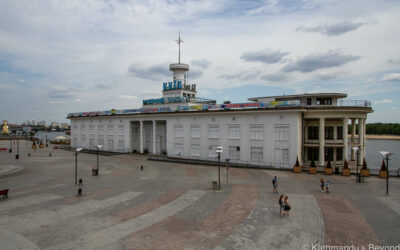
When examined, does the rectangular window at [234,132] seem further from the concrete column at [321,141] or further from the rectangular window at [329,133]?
the rectangular window at [329,133]

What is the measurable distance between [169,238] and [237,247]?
4038 mm

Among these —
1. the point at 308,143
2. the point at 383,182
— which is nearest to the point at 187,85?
the point at 308,143

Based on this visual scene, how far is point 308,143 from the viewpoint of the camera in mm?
41812

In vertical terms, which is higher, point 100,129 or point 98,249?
point 100,129

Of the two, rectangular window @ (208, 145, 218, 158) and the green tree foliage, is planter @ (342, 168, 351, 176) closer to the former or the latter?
rectangular window @ (208, 145, 218, 158)

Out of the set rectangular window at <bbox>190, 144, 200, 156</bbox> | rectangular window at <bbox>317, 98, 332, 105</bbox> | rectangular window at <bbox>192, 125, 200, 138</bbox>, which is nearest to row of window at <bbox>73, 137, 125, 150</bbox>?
rectangular window at <bbox>190, 144, 200, 156</bbox>

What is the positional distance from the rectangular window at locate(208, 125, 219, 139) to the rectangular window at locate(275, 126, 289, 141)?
10.6 meters

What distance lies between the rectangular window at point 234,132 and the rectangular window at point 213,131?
8.57 feet

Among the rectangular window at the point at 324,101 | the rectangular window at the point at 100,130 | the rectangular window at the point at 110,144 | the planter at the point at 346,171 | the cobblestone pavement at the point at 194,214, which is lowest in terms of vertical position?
the cobblestone pavement at the point at 194,214

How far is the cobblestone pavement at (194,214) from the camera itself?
48.9 ft

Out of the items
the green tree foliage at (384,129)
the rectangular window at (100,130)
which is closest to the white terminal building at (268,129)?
the rectangular window at (100,130)

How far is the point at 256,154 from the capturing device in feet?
135

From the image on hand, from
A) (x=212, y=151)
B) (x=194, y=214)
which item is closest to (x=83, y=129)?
(x=212, y=151)

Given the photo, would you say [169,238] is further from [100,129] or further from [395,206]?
[100,129]
